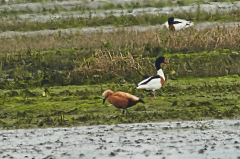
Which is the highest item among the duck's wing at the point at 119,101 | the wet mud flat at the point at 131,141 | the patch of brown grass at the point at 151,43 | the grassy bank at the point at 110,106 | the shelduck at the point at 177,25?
the shelduck at the point at 177,25

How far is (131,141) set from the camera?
9.95 m

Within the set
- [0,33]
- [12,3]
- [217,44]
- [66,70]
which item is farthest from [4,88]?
[12,3]

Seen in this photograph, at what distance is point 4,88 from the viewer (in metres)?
17.4

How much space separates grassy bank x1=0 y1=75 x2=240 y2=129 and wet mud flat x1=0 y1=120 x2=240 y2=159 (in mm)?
631

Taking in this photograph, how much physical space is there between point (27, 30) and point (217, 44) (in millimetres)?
12257

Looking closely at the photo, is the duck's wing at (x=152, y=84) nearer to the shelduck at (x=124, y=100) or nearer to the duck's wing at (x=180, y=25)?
the shelduck at (x=124, y=100)

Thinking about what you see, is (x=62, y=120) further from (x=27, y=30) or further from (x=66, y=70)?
(x=27, y=30)

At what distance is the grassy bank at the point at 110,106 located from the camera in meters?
12.2

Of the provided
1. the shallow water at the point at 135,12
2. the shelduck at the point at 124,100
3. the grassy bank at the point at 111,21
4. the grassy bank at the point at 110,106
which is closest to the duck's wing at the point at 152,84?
the grassy bank at the point at 110,106

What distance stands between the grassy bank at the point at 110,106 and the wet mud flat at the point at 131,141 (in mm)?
631

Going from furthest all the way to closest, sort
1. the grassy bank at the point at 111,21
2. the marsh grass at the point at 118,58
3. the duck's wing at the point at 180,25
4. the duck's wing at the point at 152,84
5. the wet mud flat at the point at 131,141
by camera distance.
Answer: the grassy bank at the point at 111,21 → the duck's wing at the point at 180,25 → the marsh grass at the point at 118,58 → the duck's wing at the point at 152,84 → the wet mud flat at the point at 131,141

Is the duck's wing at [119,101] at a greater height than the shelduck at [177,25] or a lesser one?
lesser

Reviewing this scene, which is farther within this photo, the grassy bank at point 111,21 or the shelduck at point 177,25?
the grassy bank at point 111,21

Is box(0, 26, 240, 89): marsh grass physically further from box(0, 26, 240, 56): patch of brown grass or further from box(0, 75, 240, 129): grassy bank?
box(0, 75, 240, 129): grassy bank
